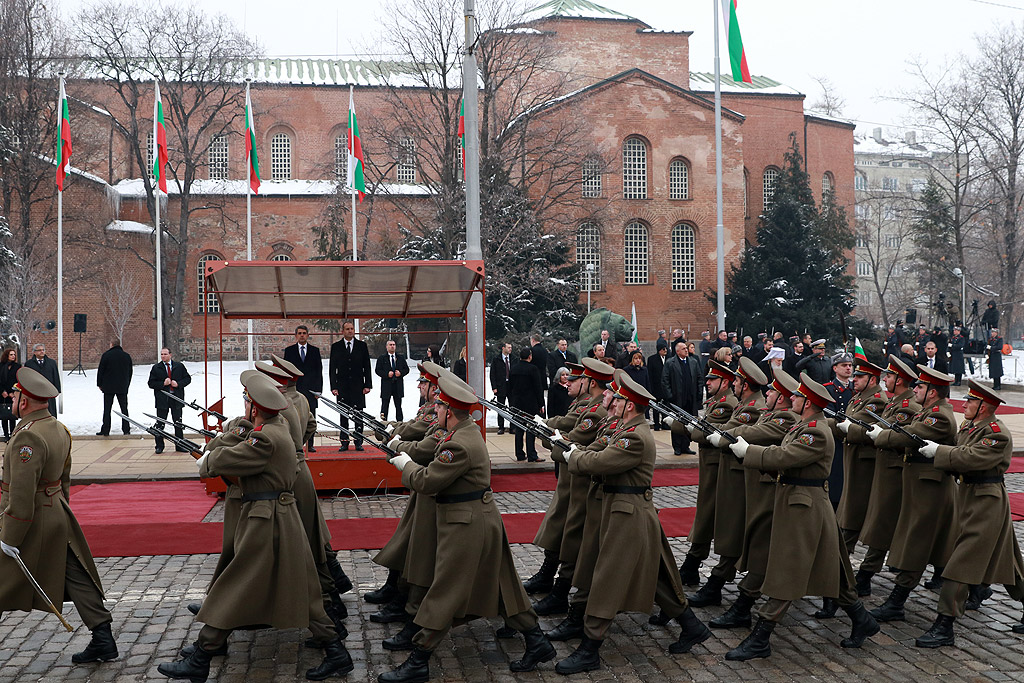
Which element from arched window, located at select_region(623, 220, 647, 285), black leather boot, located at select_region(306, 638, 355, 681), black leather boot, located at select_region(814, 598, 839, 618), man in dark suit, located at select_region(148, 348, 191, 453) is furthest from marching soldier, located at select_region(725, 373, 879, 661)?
arched window, located at select_region(623, 220, 647, 285)

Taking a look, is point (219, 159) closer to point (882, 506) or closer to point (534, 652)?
point (882, 506)

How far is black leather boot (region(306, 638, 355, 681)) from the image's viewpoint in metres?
5.97

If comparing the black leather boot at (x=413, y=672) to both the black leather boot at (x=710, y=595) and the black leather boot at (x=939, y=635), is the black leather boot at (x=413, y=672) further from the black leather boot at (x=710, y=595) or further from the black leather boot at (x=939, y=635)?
the black leather boot at (x=939, y=635)

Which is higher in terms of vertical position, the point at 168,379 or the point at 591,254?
the point at 591,254

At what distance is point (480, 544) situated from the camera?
244 inches

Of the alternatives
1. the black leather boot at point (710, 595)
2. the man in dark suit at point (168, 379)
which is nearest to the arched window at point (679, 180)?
the man in dark suit at point (168, 379)

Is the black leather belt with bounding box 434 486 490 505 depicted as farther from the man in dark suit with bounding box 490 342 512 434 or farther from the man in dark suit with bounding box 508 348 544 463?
the man in dark suit with bounding box 490 342 512 434

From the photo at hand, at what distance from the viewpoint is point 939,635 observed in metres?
6.64

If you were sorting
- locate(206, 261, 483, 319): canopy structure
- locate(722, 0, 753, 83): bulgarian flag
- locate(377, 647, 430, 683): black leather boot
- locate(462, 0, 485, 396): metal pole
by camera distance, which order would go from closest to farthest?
locate(377, 647, 430, 683): black leather boot
locate(206, 261, 483, 319): canopy structure
locate(462, 0, 485, 396): metal pole
locate(722, 0, 753, 83): bulgarian flag

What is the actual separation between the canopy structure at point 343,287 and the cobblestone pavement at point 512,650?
5257 mm

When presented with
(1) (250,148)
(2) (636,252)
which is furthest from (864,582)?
(2) (636,252)

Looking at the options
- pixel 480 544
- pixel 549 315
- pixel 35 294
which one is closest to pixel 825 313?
pixel 549 315

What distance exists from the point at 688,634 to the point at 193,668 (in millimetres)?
3304

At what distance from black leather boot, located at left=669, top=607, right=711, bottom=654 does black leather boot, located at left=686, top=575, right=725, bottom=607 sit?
3.60 ft
